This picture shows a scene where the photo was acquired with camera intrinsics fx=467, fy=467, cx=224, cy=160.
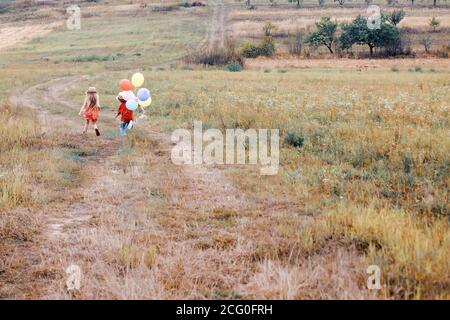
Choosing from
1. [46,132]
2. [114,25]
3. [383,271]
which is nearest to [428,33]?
[114,25]

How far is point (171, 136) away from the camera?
1507cm

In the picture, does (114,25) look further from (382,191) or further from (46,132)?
(382,191)

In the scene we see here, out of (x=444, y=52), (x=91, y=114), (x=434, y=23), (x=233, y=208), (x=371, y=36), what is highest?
(x=434, y=23)

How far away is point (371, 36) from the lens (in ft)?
233

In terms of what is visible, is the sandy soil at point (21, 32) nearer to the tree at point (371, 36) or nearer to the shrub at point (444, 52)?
the tree at point (371, 36)

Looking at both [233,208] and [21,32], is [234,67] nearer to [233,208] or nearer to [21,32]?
[233,208]

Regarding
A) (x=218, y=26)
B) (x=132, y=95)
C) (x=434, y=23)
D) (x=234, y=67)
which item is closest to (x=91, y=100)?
(x=132, y=95)

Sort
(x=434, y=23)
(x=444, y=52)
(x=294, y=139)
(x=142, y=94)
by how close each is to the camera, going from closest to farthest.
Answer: (x=294, y=139)
(x=142, y=94)
(x=444, y=52)
(x=434, y=23)

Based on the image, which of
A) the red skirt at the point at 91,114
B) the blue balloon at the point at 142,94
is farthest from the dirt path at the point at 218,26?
the red skirt at the point at 91,114

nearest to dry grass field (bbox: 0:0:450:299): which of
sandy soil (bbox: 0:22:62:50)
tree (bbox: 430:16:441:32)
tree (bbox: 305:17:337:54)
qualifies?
tree (bbox: 305:17:337:54)

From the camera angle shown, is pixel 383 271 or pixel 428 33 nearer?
pixel 383 271

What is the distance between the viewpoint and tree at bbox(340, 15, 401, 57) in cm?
7000

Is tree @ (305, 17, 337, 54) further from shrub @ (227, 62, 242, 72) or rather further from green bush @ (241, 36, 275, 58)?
shrub @ (227, 62, 242, 72)

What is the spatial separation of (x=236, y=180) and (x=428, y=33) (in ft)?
282
